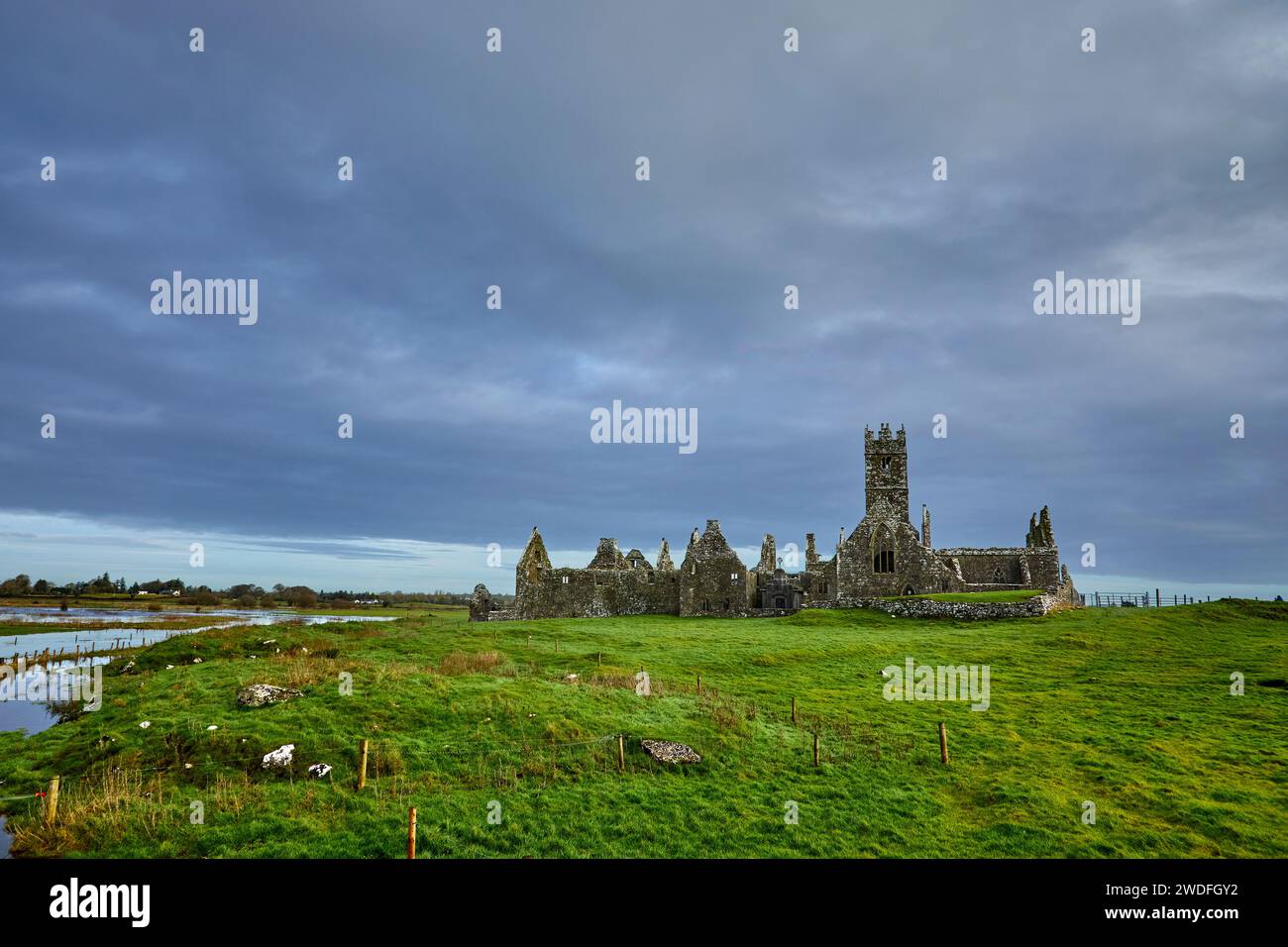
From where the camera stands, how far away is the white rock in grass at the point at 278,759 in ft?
60.8

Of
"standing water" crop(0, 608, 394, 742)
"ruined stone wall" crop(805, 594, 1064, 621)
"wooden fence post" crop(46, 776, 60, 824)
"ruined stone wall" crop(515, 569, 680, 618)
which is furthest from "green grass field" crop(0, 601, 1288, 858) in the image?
"ruined stone wall" crop(515, 569, 680, 618)

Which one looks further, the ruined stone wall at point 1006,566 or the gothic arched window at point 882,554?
the ruined stone wall at point 1006,566

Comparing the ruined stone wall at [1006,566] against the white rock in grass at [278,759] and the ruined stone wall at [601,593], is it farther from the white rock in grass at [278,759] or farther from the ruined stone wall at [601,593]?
the white rock in grass at [278,759]

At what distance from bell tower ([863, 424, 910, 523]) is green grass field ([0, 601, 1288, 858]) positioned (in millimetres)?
44841

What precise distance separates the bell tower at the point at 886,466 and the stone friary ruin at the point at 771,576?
4.49 feet

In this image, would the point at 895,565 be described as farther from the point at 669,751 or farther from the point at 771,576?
the point at 669,751

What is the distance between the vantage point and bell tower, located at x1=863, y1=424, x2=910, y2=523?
7994 cm

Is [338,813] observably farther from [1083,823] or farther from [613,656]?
[613,656]

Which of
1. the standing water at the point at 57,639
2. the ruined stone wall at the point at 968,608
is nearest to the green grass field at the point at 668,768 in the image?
the standing water at the point at 57,639

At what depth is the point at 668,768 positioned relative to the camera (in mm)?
18938

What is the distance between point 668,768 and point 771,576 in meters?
56.4
